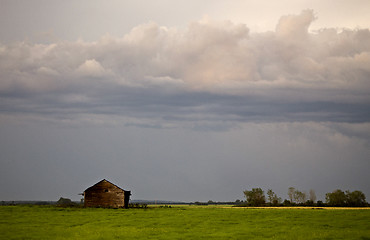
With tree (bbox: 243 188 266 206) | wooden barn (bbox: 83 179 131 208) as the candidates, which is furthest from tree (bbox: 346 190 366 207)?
wooden barn (bbox: 83 179 131 208)

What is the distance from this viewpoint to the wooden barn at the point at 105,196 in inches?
3780

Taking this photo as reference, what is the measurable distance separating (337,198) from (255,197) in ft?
92.1

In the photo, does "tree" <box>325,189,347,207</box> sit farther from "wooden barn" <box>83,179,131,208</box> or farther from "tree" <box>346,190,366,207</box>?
"wooden barn" <box>83,179,131,208</box>

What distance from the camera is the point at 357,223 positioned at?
48812 mm

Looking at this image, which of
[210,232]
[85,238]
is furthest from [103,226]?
[210,232]

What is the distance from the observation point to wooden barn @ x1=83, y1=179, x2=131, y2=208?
96000 millimetres

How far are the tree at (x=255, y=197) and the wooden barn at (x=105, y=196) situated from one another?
171ft

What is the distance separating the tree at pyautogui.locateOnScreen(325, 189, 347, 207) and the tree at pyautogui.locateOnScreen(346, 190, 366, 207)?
1.12 meters

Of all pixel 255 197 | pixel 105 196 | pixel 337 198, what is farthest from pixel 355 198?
pixel 105 196

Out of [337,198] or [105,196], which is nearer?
[105,196]

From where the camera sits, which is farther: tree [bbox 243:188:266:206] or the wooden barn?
tree [bbox 243:188:266:206]

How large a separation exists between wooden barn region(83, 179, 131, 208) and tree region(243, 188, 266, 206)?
52.0m

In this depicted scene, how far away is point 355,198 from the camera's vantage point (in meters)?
116

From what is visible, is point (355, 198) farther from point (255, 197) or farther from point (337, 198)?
point (255, 197)
